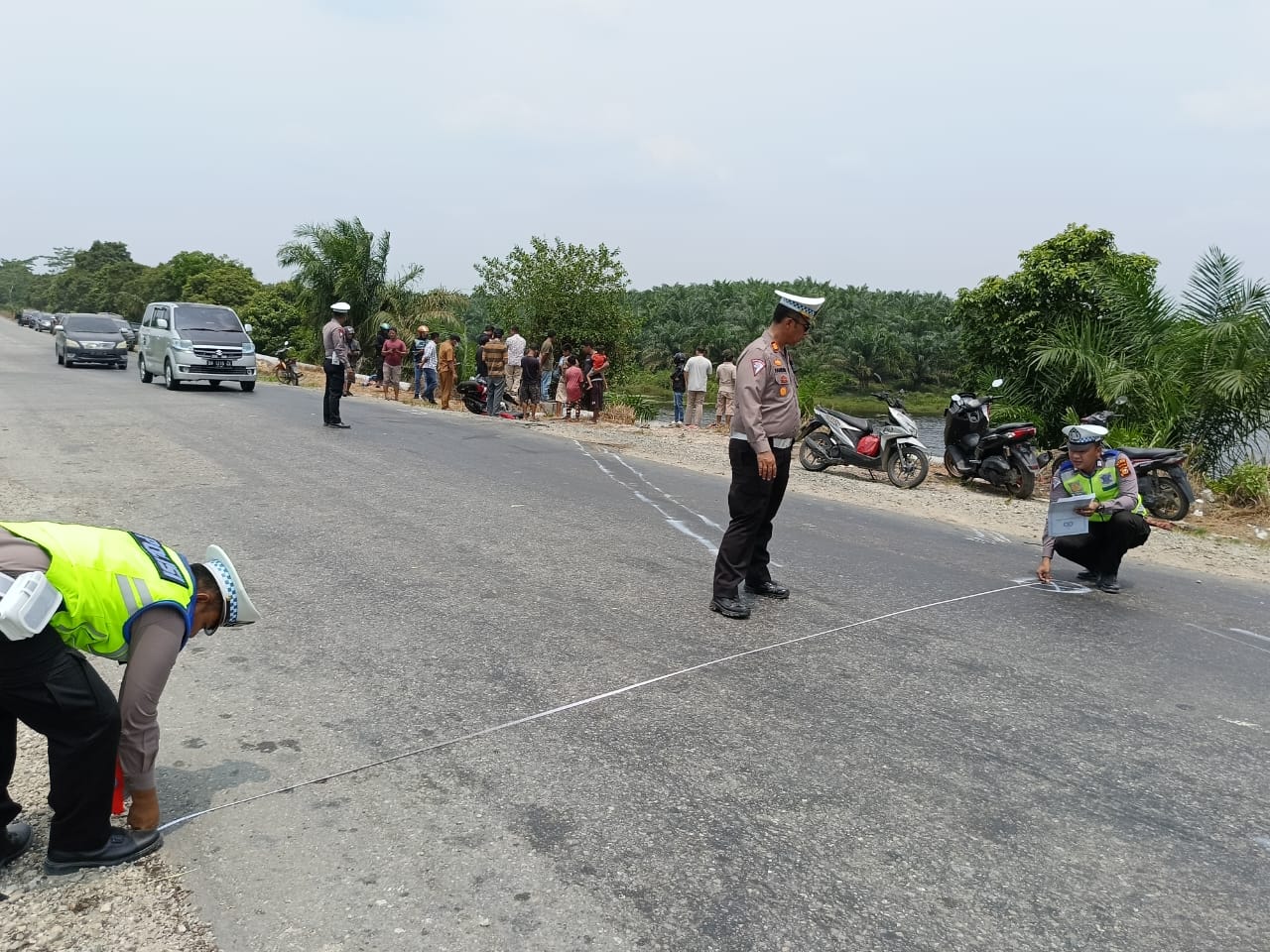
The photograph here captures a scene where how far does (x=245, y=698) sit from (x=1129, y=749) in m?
3.84

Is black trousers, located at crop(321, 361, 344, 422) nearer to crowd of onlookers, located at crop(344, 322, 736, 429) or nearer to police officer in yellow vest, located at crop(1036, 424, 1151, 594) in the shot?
Result: crowd of onlookers, located at crop(344, 322, 736, 429)

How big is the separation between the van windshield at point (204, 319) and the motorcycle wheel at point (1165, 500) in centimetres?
1731

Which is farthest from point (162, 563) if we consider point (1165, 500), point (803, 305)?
point (1165, 500)

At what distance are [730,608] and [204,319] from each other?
1790cm

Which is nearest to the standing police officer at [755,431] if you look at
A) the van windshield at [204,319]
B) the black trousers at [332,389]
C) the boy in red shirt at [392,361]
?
the black trousers at [332,389]

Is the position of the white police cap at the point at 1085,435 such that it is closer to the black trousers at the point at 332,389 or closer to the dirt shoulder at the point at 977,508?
the dirt shoulder at the point at 977,508

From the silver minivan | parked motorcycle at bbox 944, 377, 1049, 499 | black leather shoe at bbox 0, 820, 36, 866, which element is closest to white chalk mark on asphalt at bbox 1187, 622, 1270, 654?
parked motorcycle at bbox 944, 377, 1049, 499

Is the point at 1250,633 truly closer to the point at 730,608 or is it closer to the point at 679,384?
the point at 730,608

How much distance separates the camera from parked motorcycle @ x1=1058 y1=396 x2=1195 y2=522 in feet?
34.3

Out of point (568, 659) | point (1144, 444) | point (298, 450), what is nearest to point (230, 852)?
point (568, 659)

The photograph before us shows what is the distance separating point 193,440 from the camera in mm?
11883

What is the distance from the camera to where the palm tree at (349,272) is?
2989 cm

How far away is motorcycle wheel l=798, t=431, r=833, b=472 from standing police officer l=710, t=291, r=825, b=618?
27.6 ft

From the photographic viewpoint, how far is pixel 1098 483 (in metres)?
6.87
